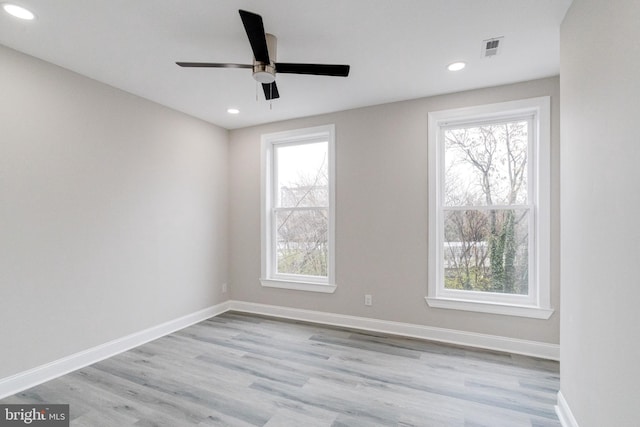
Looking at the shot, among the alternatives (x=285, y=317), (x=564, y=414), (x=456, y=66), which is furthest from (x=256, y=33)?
(x=285, y=317)

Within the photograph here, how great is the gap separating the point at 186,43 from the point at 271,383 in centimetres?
277

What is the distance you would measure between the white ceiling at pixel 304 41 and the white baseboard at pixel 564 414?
8.37 ft

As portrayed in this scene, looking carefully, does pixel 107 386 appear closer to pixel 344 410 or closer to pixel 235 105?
pixel 344 410

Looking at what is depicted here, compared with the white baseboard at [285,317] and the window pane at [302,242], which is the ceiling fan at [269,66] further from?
the white baseboard at [285,317]

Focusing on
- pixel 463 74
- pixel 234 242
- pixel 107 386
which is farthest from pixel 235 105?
pixel 107 386

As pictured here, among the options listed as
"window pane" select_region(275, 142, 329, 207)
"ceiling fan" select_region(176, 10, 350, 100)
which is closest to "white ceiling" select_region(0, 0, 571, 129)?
"ceiling fan" select_region(176, 10, 350, 100)

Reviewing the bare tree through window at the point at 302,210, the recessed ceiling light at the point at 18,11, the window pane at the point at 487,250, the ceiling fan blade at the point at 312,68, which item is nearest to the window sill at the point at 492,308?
the window pane at the point at 487,250

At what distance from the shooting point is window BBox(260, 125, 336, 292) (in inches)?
156

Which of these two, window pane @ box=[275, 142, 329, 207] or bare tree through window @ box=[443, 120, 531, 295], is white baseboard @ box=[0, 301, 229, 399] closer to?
window pane @ box=[275, 142, 329, 207]

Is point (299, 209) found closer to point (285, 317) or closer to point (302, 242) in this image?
point (302, 242)

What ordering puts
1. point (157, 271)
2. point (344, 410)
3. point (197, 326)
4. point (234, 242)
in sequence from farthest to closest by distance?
point (234, 242) < point (197, 326) < point (157, 271) < point (344, 410)

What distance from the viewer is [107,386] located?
7.98ft

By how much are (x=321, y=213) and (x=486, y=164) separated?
200 cm

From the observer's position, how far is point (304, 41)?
2328mm
